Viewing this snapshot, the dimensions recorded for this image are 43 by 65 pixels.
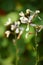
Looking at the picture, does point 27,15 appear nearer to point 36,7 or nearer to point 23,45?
point 23,45

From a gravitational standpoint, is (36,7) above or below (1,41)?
above

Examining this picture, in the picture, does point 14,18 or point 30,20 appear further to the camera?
point 14,18

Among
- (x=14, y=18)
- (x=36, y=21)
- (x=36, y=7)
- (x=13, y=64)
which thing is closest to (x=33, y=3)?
(x=36, y=7)

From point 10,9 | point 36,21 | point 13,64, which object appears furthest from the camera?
point 10,9

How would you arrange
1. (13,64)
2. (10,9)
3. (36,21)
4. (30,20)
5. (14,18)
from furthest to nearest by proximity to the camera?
(10,9), (14,18), (13,64), (36,21), (30,20)

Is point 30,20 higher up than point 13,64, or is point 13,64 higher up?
point 30,20

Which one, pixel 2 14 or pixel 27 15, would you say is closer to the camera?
pixel 27 15

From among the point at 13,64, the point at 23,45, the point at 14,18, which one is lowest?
the point at 13,64

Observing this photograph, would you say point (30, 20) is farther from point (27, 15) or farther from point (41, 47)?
point (41, 47)

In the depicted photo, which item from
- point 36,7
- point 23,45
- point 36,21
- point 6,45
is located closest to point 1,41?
point 6,45
